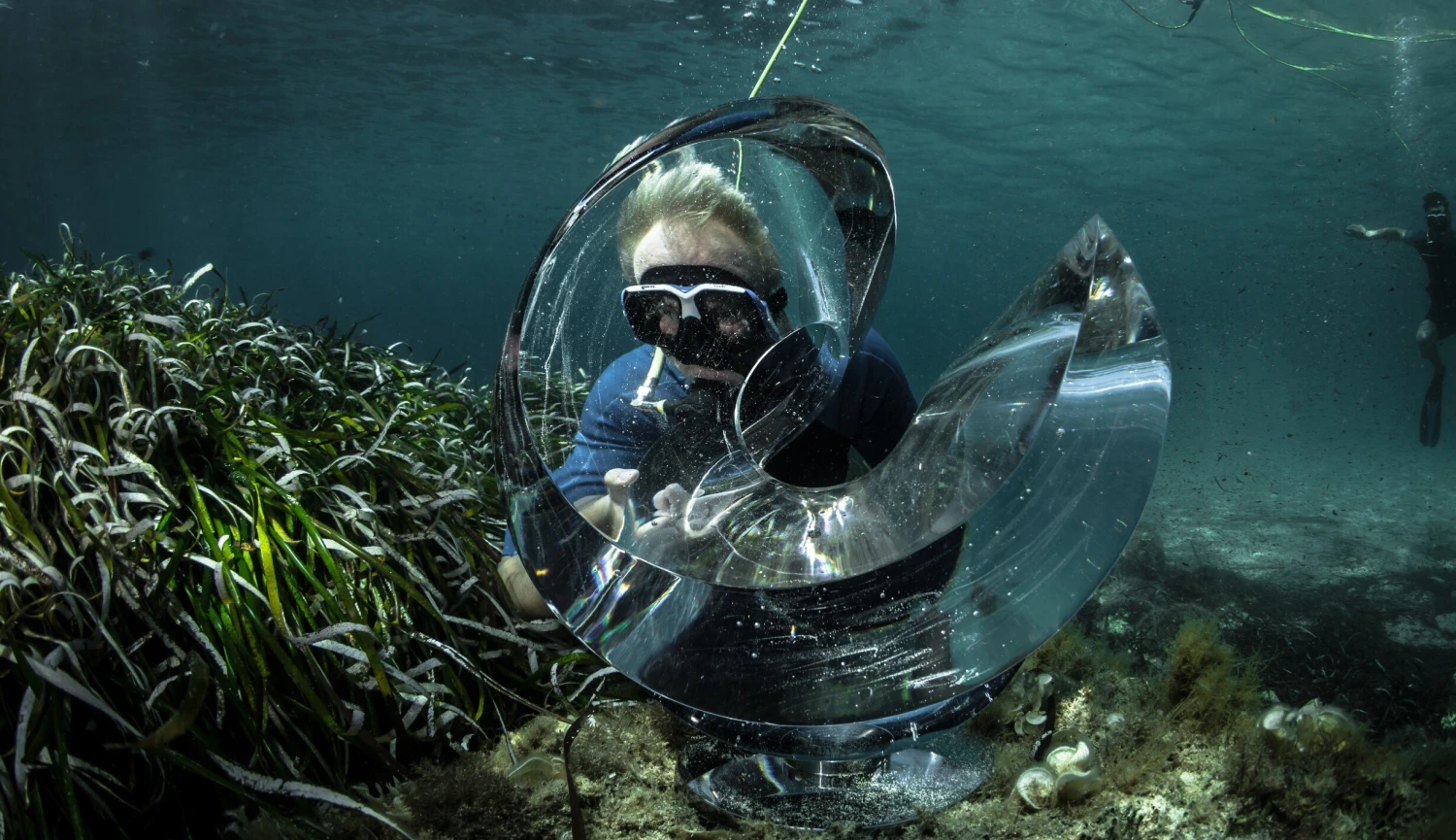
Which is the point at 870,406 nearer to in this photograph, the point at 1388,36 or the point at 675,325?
the point at 675,325

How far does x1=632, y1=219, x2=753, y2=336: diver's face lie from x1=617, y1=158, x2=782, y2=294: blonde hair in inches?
0.4

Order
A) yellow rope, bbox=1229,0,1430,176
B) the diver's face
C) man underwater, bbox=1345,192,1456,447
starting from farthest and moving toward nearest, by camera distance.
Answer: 1. yellow rope, bbox=1229,0,1430,176
2. man underwater, bbox=1345,192,1456,447
3. the diver's face

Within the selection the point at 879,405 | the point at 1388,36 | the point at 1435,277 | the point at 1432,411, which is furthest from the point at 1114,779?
the point at 1388,36

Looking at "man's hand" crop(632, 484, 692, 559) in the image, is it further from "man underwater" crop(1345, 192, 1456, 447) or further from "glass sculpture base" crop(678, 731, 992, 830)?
"man underwater" crop(1345, 192, 1456, 447)

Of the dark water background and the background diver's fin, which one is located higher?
the dark water background

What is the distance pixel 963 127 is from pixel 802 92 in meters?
16.4

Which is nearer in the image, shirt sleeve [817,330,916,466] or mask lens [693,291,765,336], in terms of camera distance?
mask lens [693,291,765,336]

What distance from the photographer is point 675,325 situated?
1.24 m

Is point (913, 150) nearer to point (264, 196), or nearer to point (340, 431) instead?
point (340, 431)

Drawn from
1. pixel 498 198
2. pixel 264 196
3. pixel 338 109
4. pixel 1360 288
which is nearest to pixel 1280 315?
pixel 1360 288

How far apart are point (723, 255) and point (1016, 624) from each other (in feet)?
2.53

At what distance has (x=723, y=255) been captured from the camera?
1289 mm

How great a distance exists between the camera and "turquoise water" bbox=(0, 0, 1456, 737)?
8.90 meters

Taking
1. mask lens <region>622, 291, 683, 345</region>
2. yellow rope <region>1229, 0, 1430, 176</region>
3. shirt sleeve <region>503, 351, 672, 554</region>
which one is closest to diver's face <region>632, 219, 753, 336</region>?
mask lens <region>622, 291, 683, 345</region>
